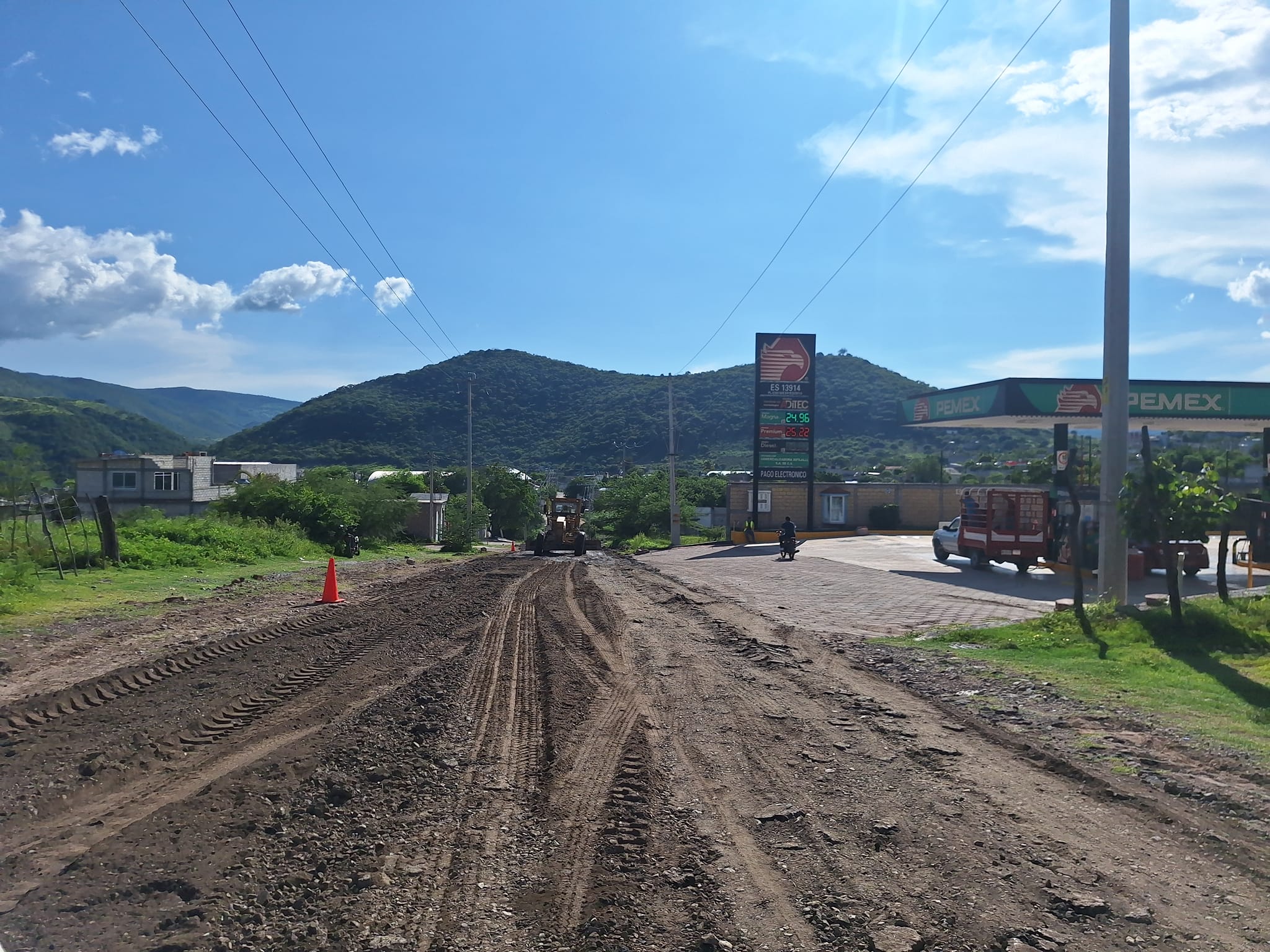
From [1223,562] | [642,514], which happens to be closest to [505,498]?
[642,514]

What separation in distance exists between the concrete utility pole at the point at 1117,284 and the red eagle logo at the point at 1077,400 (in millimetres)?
17916

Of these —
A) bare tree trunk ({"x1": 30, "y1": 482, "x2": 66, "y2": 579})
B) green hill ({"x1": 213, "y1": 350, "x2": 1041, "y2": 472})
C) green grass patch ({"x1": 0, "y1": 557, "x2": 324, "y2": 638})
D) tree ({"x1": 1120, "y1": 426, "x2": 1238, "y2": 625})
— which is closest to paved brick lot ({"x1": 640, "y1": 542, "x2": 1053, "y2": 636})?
tree ({"x1": 1120, "y1": 426, "x2": 1238, "y2": 625})

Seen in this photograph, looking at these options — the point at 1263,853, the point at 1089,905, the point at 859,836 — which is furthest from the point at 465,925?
the point at 1263,853

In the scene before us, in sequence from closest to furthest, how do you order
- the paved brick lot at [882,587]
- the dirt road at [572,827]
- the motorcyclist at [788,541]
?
1. the dirt road at [572,827]
2. the paved brick lot at [882,587]
3. the motorcyclist at [788,541]

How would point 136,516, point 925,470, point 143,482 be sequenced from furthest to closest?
point 925,470, point 143,482, point 136,516

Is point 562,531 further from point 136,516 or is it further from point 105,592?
point 105,592

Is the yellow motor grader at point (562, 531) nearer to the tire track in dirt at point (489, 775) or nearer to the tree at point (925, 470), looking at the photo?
the tire track in dirt at point (489, 775)

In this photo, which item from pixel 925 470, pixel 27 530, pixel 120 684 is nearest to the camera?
pixel 120 684

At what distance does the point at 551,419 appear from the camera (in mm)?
125625

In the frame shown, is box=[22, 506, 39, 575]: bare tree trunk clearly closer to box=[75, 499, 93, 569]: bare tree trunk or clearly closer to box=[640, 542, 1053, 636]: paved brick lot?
box=[75, 499, 93, 569]: bare tree trunk

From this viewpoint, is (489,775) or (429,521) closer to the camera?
(489,775)

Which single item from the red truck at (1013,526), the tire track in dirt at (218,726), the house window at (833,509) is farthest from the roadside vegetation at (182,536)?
the red truck at (1013,526)

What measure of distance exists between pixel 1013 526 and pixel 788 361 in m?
17.1

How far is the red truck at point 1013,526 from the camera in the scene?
25609 mm
